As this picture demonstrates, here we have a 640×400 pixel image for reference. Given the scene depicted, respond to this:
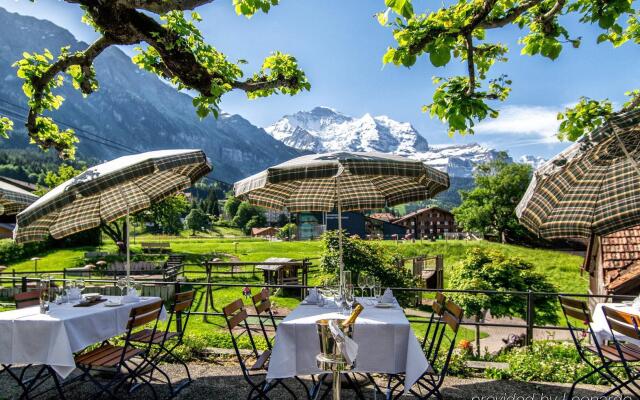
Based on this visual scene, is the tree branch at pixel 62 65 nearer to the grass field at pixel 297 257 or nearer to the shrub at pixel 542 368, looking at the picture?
the grass field at pixel 297 257

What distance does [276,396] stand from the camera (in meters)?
4.24

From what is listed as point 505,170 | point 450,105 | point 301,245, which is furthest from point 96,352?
point 505,170

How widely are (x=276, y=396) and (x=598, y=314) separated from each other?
3425 mm

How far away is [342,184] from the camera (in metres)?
6.23

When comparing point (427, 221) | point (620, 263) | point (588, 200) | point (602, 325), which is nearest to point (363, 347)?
point (602, 325)

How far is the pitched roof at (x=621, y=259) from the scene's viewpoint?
11.4m

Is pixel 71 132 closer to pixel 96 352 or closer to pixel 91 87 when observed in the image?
pixel 91 87

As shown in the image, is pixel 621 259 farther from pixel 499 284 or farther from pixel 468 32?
pixel 468 32

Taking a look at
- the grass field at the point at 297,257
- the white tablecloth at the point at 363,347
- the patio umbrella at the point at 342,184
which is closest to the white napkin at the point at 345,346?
A: the white tablecloth at the point at 363,347

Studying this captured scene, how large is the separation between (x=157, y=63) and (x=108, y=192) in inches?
89.9

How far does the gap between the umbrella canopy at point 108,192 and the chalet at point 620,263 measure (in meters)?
11.5

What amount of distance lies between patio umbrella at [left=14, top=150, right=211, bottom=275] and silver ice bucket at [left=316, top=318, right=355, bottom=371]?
2.88 meters

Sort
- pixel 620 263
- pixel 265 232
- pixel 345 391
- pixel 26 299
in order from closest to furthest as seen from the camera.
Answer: pixel 345 391
pixel 26 299
pixel 620 263
pixel 265 232

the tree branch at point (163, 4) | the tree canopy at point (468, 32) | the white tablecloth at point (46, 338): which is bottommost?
the white tablecloth at point (46, 338)
